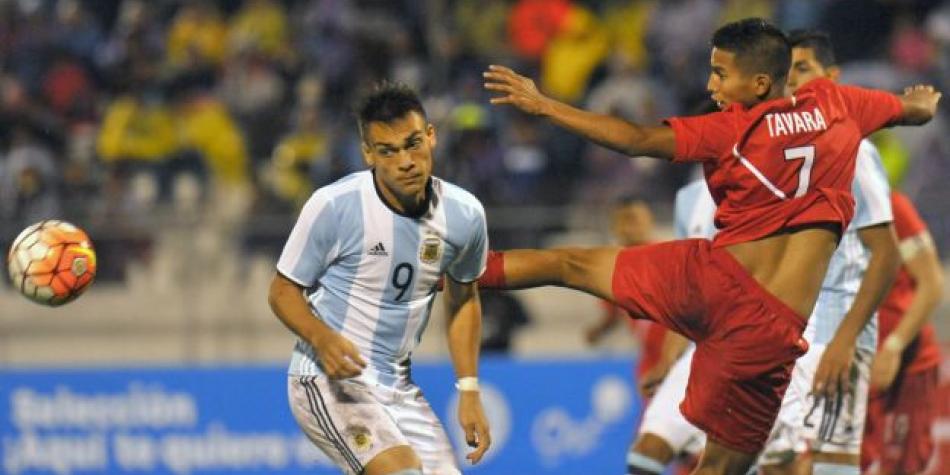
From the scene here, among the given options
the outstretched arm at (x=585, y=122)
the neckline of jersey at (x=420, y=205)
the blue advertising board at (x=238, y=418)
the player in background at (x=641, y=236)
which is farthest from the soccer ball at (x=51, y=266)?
the blue advertising board at (x=238, y=418)

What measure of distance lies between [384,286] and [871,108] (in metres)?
2.13

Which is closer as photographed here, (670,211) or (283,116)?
(670,211)

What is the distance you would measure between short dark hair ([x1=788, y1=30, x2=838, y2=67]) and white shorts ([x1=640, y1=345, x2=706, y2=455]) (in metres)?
1.52

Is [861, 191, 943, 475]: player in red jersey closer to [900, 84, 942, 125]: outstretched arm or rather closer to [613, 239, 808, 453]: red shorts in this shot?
[900, 84, 942, 125]: outstretched arm

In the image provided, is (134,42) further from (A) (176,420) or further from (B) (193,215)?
(A) (176,420)

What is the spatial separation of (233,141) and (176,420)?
3.95m

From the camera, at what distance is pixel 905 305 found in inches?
354

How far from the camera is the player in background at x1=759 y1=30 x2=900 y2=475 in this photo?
768 centimetres

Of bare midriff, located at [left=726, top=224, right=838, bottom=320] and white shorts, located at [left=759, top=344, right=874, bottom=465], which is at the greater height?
bare midriff, located at [left=726, top=224, right=838, bottom=320]

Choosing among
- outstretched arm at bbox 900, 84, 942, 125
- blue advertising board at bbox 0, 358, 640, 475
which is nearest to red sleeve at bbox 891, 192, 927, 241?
outstretched arm at bbox 900, 84, 942, 125

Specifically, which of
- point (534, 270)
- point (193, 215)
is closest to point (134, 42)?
point (193, 215)

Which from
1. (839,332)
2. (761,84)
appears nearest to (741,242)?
(761,84)

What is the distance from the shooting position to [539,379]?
1266cm

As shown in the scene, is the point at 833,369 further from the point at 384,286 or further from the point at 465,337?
the point at 384,286
